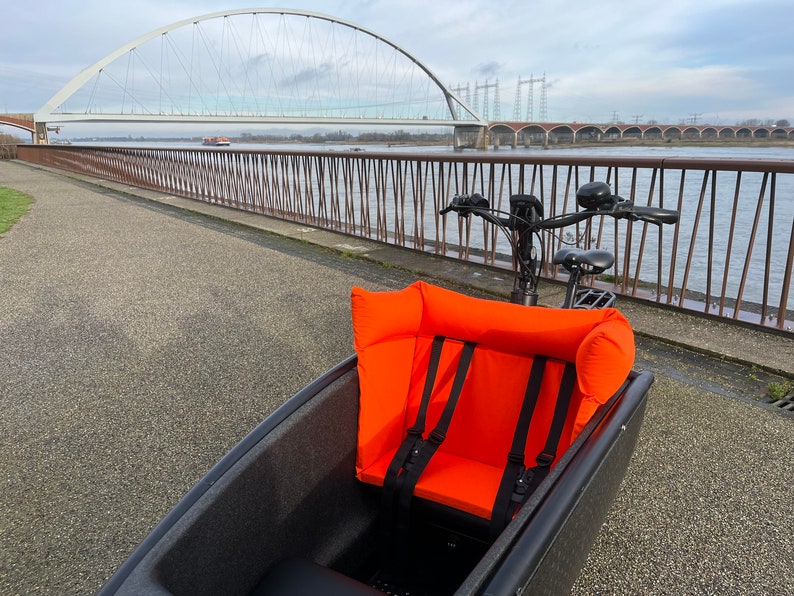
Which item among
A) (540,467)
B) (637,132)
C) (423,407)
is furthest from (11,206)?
(637,132)

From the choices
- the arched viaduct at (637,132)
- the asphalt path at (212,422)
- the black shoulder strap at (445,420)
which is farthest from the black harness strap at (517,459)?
the arched viaduct at (637,132)

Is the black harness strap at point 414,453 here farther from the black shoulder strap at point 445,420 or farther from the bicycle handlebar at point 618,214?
the bicycle handlebar at point 618,214

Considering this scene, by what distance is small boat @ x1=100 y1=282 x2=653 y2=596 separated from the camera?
1332 mm

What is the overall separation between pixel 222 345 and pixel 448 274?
2.51m

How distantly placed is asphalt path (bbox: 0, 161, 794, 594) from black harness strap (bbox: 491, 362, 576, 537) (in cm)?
46

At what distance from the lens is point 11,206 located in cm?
1173

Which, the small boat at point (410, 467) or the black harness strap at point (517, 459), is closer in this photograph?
the small boat at point (410, 467)

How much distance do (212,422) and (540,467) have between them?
1878 mm

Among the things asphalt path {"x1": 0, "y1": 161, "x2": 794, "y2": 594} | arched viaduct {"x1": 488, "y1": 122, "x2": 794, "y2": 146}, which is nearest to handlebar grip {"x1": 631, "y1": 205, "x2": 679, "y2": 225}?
asphalt path {"x1": 0, "y1": 161, "x2": 794, "y2": 594}

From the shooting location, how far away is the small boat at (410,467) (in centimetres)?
133

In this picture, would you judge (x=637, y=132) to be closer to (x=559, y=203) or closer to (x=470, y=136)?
(x=559, y=203)

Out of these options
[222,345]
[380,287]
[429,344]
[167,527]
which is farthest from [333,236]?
[167,527]

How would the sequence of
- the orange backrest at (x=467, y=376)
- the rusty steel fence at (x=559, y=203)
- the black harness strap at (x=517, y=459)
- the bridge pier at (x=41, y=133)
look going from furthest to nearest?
the bridge pier at (x=41, y=133)
the rusty steel fence at (x=559, y=203)
the orange backrest at (x=467, y=376)
the black harness strap at (x=517, y=459)

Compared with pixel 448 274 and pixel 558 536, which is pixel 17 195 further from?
pixel 558 536
